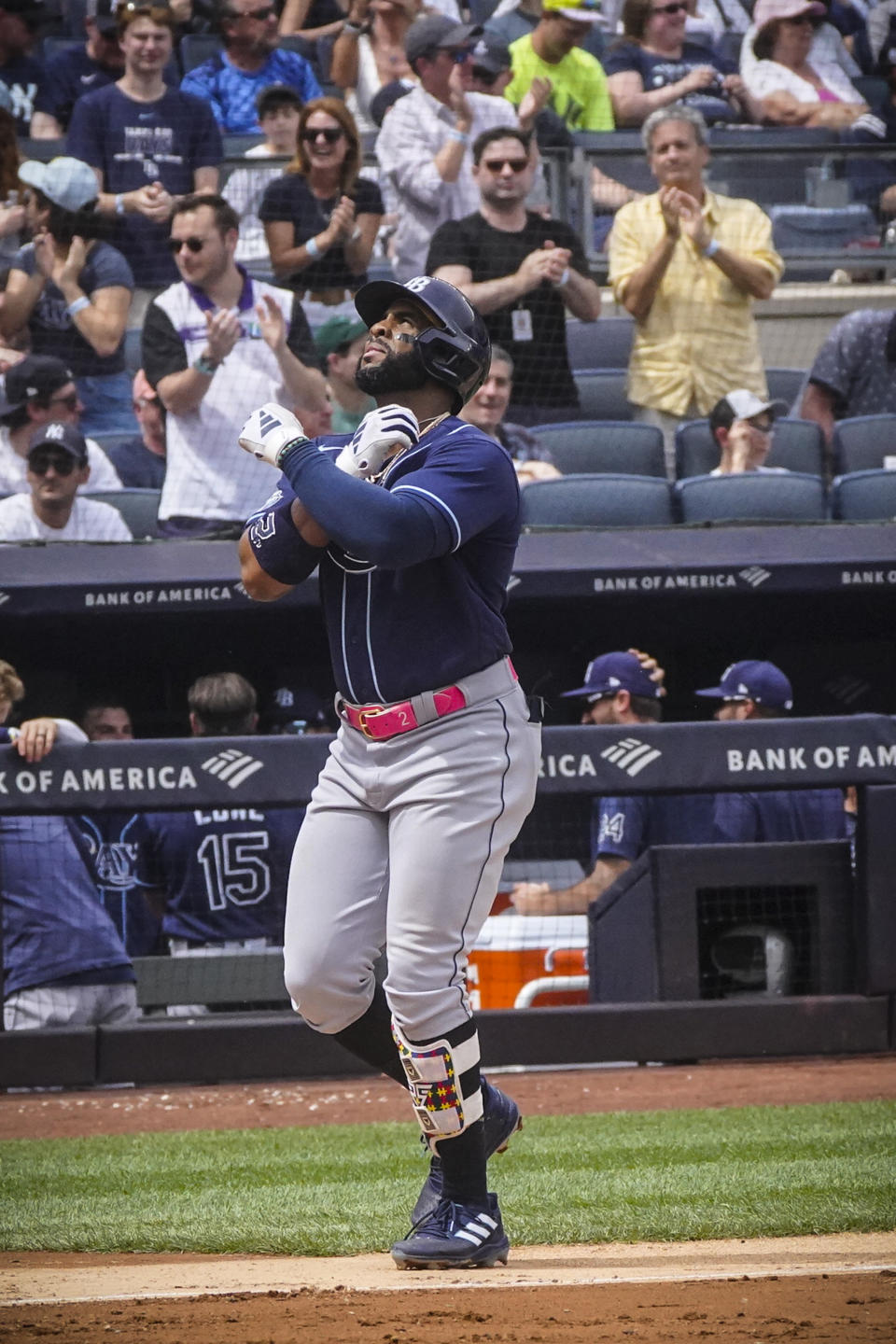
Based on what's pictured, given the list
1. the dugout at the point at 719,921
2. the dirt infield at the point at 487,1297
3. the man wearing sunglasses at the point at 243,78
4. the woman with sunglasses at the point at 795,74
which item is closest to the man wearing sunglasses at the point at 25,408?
the man wearing sunglasses at the point at 243,78

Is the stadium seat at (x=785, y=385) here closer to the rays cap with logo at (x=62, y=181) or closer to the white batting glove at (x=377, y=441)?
the rays cap with logo at (x=62, y=181)

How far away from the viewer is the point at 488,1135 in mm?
3111

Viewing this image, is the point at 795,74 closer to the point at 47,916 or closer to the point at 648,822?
the point at 648,822

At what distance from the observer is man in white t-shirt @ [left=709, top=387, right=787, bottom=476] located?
22.5 feet

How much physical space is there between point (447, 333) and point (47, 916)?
2975mm

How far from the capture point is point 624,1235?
320 cm

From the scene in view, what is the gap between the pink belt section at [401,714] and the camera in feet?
9.65

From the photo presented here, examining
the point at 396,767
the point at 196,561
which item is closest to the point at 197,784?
the point at 196,561

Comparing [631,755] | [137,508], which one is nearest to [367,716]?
[631,755]

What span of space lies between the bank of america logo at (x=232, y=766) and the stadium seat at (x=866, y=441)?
3.13 m

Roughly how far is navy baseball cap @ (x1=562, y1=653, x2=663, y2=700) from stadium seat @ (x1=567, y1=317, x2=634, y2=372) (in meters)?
2.19

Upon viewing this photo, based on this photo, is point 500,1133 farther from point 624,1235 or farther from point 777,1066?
point 777,1066

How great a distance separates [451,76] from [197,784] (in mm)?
3883

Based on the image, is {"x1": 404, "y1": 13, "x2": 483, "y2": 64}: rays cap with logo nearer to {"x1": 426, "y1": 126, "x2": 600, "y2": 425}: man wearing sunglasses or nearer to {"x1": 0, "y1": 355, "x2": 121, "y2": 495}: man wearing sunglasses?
{"x1": 426, "y1": 126, "x2": 600, "y2": 425}: man wearing sunglasses
